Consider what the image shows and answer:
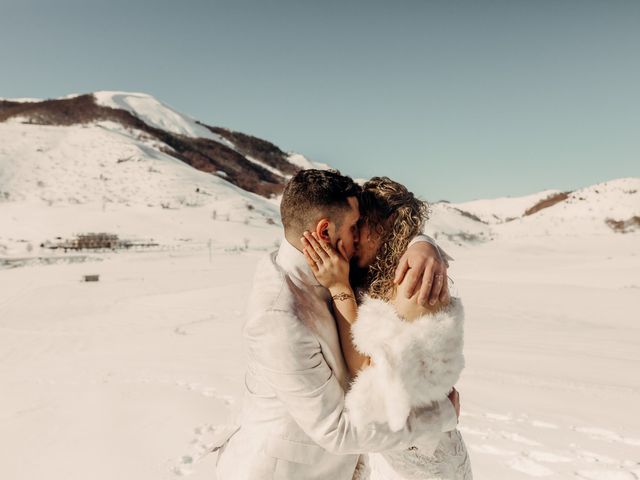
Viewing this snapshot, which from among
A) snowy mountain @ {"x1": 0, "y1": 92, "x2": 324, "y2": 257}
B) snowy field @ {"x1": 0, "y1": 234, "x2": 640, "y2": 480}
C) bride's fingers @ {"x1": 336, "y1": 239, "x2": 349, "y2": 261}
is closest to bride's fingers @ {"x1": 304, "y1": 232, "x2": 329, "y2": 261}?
bride's fingers @ {"x1": 336, "y1": 239, "x2": 349, "y2": 261}

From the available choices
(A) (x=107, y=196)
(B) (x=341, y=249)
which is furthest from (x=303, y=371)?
(A) (x=107, y=196)

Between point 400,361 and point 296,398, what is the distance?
41 centimetres

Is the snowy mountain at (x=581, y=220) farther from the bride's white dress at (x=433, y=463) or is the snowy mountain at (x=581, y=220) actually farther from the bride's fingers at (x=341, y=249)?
the bride's fingers at (x=341, y=249)

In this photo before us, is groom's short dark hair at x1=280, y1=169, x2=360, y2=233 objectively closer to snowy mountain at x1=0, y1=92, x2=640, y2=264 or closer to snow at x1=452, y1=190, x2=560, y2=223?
snowy mountain at x1=0, y1=92, x2=640, y2=264

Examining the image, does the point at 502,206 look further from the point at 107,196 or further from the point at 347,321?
the point at 347,321

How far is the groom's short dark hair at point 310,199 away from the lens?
193 cm

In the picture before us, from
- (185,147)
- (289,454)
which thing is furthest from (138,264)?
(185,147)

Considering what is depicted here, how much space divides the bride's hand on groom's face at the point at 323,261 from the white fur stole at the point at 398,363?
0.54 ft

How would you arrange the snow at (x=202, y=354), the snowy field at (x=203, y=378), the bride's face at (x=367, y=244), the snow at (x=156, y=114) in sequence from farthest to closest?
the snow at (x=156, y=114) < the snow at (x=202, y=354) < the snowy field at (x=203, y=378) < the bride's face at (x=367, y=244)

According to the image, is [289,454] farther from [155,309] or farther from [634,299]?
[634,299]

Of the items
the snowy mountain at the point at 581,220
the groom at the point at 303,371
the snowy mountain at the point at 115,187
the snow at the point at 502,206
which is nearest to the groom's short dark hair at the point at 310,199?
the groom at the point at 303,371

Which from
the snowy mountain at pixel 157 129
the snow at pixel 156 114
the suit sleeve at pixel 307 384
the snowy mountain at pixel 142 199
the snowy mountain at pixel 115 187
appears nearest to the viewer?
the suit sleeve at pixel 307 384

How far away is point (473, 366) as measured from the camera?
25.2 ft

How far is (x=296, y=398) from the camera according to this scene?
1663mm
